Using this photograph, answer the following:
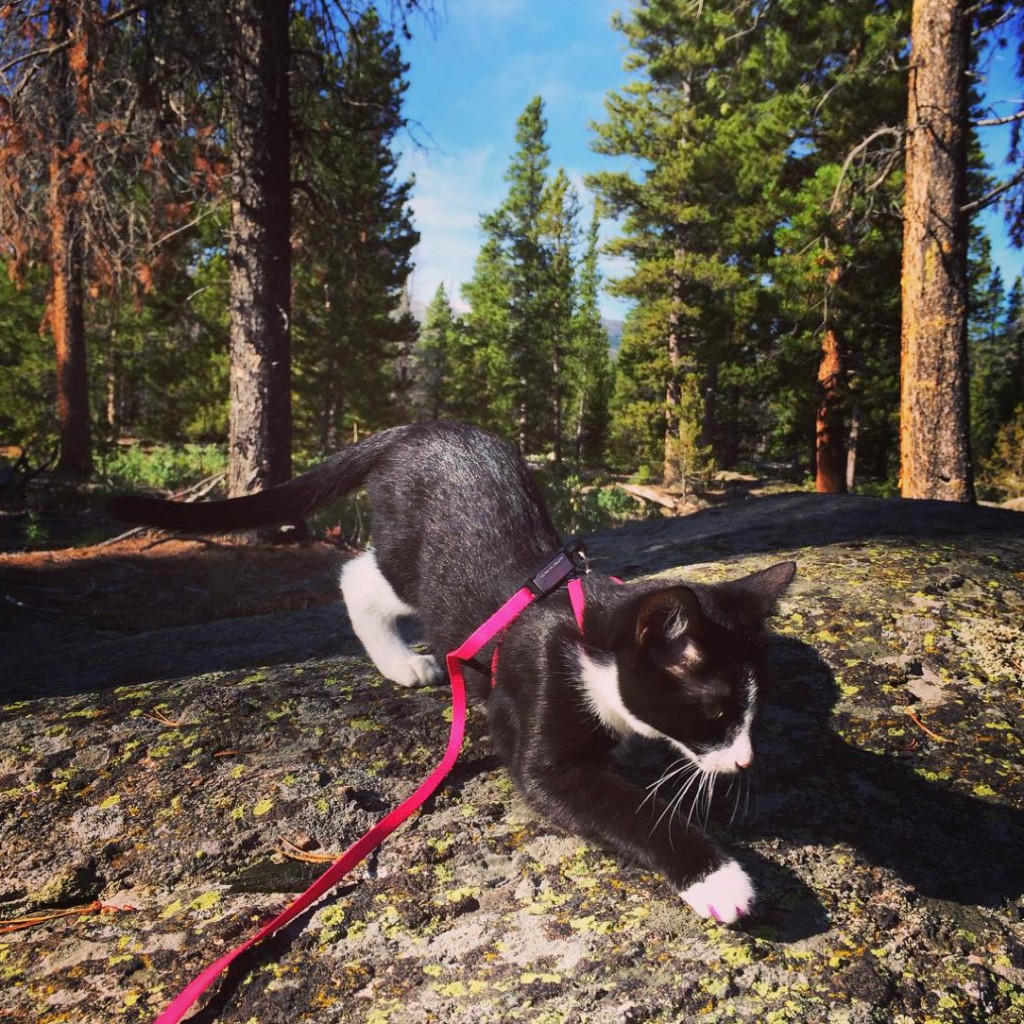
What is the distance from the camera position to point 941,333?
6.12 metres

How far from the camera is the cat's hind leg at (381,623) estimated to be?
7.59 feet

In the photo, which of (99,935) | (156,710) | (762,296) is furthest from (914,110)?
(762,296)

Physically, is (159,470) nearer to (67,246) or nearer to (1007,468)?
(67,246)

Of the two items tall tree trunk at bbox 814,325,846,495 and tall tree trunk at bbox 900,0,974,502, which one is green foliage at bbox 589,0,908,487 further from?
tall tree trunk at bbox 900,0,974,502

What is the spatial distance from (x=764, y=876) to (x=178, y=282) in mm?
21915

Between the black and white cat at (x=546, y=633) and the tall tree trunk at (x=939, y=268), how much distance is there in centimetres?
514

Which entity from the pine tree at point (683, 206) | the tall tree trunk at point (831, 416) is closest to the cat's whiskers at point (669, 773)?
Answer: the tall tree trunk at point (831, 416)

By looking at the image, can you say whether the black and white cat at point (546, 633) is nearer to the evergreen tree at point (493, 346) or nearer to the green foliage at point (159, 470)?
the green foliage at point (159, 470)

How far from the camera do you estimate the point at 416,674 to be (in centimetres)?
229

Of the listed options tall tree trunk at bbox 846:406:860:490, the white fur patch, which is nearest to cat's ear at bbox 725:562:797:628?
the white fur patch

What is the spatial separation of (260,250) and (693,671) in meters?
6.92

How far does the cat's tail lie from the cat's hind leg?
34 cm

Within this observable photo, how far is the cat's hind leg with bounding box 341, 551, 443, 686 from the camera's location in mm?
2314

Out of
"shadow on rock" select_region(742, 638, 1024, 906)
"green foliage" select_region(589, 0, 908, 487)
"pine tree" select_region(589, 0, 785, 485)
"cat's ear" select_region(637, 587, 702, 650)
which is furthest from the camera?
"pine tree" select_region(589, 0, 785, 485)
